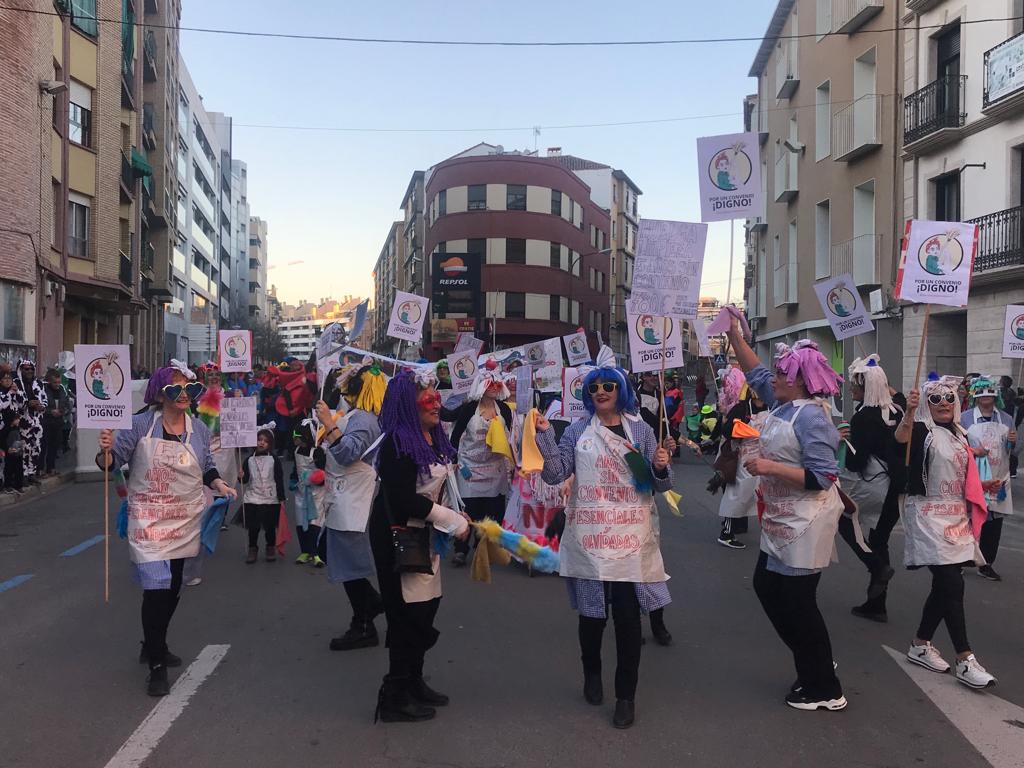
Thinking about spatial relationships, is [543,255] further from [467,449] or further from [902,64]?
[467,449]

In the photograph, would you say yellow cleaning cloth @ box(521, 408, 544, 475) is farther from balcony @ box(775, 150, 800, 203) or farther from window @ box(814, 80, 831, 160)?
balcony @ box(775, 150, 800, 203)

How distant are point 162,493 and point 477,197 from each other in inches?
1905

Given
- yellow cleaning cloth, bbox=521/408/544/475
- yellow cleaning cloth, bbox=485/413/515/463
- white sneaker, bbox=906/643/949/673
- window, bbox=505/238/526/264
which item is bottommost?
white sneaker, bbox=906/643/949/673

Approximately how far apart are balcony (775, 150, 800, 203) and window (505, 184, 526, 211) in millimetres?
24112

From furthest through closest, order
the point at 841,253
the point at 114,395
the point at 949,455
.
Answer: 1. the point at 841,253
2. the point at 114,395
3. the point at 949,455

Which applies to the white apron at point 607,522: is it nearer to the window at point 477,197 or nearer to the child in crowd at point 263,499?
the child in crowd at point 263,499

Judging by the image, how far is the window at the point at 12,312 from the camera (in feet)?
60.4

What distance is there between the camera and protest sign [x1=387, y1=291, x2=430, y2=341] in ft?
41.9

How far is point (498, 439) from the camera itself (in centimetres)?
789

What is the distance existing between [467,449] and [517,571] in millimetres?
1170

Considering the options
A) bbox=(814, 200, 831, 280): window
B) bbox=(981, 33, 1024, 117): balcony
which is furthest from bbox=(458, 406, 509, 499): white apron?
bbox=(814, 200, 831, 280): window

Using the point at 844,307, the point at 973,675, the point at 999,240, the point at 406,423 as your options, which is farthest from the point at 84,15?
the point at 973,675

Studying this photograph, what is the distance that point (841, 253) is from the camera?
23266 millimetres

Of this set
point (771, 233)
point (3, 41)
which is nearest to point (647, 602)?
point (3, 41)
